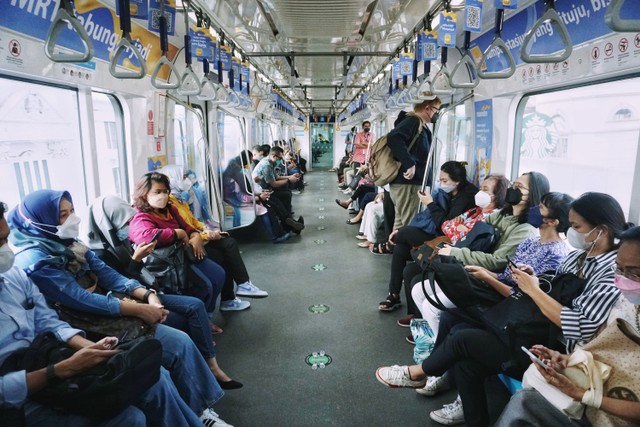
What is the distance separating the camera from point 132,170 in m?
4.34

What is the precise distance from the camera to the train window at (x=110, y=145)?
4137 mm

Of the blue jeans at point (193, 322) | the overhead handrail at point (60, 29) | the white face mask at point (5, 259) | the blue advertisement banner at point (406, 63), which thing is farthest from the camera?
the blue advertisement banner at point (406, 63)

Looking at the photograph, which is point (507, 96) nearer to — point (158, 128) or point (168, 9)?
point (168, 9)

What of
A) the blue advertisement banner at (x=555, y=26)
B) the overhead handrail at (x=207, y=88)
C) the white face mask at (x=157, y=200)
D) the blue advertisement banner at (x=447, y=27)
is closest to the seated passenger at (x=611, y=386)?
the blue advertisement banner at (x=555, y=26)

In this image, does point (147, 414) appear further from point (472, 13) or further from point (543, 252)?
point (472, 13)

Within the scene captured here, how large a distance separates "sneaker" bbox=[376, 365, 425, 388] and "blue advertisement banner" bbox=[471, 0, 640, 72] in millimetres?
2523

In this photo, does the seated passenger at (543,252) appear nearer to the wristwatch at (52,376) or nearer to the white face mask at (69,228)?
the wristwatch at (52,376)

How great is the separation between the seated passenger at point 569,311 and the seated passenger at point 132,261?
4.84 feet

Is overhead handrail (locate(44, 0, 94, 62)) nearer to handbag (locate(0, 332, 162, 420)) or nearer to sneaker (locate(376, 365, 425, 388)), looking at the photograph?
handbag (locate(0, 332, 162, 420))

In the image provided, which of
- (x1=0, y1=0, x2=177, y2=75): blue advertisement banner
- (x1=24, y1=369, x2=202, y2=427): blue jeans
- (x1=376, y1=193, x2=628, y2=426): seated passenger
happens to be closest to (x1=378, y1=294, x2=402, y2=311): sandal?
(x1=376, y1=193, x2=628, y2=426): seated passenger

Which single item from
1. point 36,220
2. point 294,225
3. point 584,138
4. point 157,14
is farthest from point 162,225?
point 294,225

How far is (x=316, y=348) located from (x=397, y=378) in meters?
0.79

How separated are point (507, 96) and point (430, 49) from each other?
2.95 ft

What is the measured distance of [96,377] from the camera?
5.70ft
